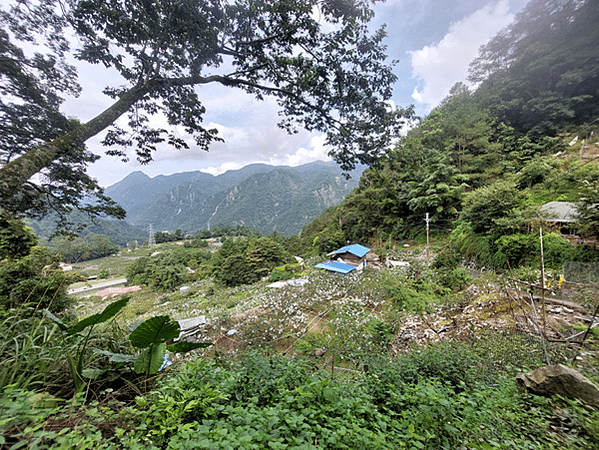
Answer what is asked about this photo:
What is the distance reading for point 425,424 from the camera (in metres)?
1.59

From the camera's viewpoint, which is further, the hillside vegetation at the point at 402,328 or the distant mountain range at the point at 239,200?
the distant mountain range at the point at 239,200

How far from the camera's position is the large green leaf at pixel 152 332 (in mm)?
1708

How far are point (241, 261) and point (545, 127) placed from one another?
31816 mm

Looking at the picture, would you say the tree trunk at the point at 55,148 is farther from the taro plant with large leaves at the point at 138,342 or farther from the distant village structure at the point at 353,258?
the distant village structure at the point at 353,258

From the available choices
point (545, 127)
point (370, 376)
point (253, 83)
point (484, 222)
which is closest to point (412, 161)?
point (253, 83)

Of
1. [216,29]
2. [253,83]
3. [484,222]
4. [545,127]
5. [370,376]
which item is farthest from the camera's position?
[545,127]

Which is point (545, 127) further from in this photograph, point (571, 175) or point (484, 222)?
point (484, 222)

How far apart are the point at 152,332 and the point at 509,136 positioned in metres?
27.3

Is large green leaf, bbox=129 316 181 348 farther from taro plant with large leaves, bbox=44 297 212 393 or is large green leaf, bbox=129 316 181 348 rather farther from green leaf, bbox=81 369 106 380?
green leaf, bbox=81 369 106 380

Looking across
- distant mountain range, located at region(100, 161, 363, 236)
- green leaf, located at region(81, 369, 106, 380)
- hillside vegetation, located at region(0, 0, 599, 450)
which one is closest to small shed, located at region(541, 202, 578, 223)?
hillside vegetation, located at region(0, 0, 599, 450)

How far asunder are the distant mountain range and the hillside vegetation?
66.3 m

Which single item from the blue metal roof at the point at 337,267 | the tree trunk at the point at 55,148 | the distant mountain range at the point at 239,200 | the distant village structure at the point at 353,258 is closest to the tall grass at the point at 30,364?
the tree trunk at the point at 55,148

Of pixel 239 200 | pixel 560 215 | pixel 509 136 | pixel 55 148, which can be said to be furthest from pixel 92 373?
pixel 239 200

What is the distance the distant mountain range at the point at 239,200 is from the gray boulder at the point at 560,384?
256 ft
